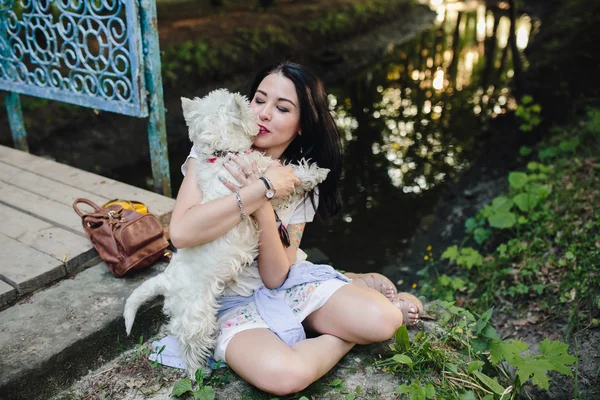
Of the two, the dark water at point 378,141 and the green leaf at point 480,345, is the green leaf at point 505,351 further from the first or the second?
the dark water at point 378,141

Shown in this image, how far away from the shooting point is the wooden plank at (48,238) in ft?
9.69

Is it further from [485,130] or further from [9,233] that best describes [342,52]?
[9,233]

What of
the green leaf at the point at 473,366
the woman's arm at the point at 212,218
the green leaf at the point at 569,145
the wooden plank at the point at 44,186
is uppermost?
the woman's arm at the point at 212,218

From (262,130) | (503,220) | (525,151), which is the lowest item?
(525,151)

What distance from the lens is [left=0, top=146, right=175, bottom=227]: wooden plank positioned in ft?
11.5

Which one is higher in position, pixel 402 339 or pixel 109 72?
pixel 109 72

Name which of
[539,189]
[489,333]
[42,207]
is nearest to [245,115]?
[489,333]

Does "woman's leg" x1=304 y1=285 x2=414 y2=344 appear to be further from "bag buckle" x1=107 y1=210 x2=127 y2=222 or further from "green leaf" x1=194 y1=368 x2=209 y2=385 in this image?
"bag buckle" x1=107 y1=210 x2=127 y2=222

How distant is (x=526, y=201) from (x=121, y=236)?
3.59 m

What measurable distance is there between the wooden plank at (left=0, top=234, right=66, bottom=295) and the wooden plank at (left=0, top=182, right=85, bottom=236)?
12.1 inches

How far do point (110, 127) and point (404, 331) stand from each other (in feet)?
19.3

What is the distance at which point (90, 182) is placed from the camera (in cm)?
386

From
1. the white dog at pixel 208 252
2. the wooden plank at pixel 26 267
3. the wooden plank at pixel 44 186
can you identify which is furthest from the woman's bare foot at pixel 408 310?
the wooden plank at pixel 44 186

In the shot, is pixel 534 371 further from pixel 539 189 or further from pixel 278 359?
pixel 539 189
